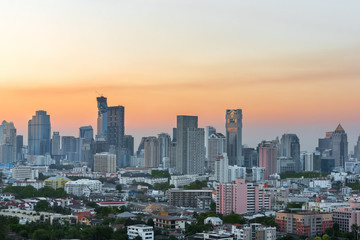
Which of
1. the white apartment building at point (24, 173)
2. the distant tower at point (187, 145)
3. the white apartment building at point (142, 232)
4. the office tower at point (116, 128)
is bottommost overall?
the white apartment building at point (142, 232)

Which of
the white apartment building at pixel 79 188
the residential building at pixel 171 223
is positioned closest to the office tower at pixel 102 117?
the white apartment building at pixel 79 188

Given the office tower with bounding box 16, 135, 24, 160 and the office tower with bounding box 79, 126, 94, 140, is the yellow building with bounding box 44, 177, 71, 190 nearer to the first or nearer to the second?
the office tower with bounding box 16, 135, 24, 160

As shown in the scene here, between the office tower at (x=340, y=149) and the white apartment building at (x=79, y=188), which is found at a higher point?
the office tower at (x=340, y=149)

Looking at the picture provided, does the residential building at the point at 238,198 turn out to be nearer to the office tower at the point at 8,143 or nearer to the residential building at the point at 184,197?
the residential building at the point at 184,197

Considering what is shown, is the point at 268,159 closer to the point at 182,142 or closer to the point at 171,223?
the point at 182,142

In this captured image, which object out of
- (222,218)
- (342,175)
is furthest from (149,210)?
(342,175)

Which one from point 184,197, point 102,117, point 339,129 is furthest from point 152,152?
point 184,197
